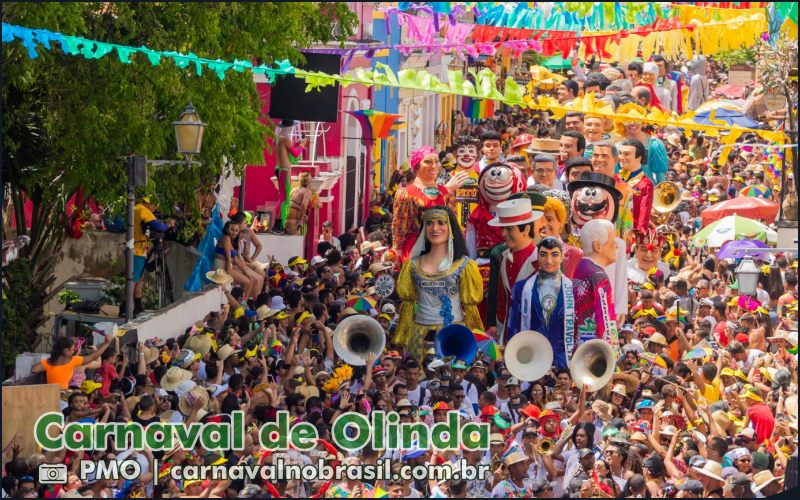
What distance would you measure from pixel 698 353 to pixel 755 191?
A: 42.7 feet

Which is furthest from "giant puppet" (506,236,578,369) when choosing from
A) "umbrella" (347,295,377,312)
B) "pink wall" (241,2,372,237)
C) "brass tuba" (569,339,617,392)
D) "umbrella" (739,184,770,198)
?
"umbrella" (739,184,770,198)

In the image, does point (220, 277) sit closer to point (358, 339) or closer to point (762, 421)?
point (358, 339)

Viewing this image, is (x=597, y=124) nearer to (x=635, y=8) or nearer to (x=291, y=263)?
(x=291, y=263)

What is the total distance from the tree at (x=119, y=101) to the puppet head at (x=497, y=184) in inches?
104

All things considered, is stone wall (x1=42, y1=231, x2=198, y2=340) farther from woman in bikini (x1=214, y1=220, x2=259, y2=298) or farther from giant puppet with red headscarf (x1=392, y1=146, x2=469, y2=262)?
giant puppet with red headscarf (x1=392, y1=146, x2=469, y2=262)

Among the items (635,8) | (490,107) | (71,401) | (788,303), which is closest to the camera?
(71,401)

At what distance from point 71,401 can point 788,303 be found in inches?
331

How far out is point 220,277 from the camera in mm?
17719

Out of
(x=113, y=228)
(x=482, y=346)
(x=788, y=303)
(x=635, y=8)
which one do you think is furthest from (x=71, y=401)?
(x=635, y=8)

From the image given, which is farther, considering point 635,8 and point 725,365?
point 635,8

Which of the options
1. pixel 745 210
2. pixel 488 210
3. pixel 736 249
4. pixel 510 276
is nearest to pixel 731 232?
pixel 736 249

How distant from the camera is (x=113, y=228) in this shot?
20281 mm

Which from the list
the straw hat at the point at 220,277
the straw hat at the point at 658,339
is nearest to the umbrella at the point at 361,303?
the straw hat at the point at 220,277

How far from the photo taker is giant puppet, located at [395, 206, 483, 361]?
15523 millimetres
